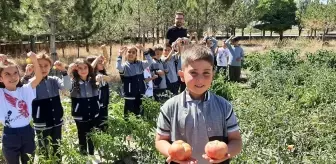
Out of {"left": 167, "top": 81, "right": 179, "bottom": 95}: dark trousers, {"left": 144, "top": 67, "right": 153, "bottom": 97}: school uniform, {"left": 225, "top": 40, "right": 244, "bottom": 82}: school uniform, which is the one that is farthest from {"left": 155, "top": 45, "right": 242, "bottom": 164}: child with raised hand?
{"left": 225, "top": 40, "right": 244, "bottom": 82}: school uniform

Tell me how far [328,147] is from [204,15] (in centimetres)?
2866

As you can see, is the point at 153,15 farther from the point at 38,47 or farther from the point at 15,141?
the point at 15,141

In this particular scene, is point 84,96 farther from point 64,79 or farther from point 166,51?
point 166,51

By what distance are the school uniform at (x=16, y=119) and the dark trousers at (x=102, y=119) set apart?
144 cm

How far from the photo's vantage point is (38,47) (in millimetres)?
25062

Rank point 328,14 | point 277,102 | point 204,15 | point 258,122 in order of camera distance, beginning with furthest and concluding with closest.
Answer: point 328,14 → point 204,15 → point 277,102 → point 258,122

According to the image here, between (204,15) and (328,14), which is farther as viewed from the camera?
(328,14)

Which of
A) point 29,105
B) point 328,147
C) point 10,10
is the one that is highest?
point 10,10

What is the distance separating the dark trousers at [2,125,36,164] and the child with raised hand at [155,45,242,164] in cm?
210

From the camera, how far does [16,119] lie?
12.2ft

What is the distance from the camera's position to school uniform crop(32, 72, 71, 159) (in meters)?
4.41

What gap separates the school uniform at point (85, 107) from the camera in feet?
16.0

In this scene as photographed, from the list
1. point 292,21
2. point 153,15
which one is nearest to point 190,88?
point 153,15

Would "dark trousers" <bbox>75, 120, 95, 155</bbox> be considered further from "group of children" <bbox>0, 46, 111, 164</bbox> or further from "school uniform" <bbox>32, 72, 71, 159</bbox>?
"school uniform" <bbox>32, 72, 71, 159</bbox>
